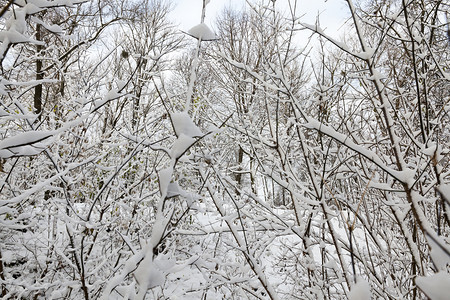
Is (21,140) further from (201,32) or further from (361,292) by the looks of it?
(361,292)

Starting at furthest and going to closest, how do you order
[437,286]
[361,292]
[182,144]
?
[182,144] → [361,292] → [437,286]

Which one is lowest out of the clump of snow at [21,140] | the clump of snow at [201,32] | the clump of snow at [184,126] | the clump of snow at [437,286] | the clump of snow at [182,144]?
the clump of snow at [437,286]

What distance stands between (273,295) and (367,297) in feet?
4.95

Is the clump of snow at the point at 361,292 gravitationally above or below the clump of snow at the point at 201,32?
below

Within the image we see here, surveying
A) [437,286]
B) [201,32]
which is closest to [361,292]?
[437,286]

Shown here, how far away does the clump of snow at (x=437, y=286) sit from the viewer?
0.29m

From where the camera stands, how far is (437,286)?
0.30 metres

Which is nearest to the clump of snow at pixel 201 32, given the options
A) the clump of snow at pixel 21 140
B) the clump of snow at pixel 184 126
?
the clump of snow at pixel 184 126

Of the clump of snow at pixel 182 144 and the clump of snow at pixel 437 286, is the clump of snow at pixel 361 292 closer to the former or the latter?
the clump of snow at pixel 437 286

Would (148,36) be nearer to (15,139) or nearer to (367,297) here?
(15,139)

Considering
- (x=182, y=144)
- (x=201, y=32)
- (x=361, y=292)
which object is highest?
(x=201, y=32)

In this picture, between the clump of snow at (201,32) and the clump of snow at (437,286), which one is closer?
the clump of snow at (437,286)

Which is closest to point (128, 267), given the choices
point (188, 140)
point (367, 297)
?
point (188, 140)

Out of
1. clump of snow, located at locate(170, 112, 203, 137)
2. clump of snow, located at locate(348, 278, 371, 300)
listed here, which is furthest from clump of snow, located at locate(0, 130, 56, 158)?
clump of snow, located at locate(348, 278, 371, 300)
